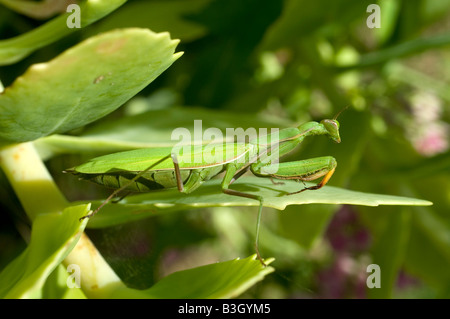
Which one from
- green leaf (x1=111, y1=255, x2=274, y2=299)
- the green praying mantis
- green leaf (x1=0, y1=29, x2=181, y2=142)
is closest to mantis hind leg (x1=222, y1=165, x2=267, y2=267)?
the green praying mantis

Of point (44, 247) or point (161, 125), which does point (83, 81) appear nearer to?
point (44, 247)

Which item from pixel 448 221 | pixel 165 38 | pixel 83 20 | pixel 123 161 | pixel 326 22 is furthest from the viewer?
pixel 448 221

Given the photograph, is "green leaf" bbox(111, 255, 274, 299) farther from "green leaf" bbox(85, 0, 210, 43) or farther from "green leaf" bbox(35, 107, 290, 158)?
"green leaf" bbox(85, 0, 210, 43)

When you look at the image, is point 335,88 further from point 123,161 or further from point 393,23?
point 123,161

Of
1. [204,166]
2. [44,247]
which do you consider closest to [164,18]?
[204,166]

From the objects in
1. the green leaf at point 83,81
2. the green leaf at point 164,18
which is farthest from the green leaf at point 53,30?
the green leaf at point 164,18

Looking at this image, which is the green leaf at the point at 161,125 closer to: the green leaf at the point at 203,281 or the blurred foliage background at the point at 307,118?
the blurred foliage background at the point at 307,118

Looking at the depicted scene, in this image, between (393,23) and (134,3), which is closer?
(134,3)
